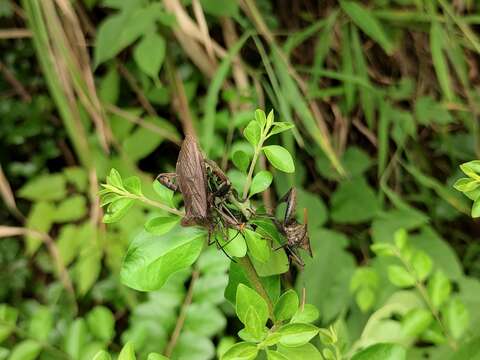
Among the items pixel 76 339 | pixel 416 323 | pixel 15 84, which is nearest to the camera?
pixel 416 323

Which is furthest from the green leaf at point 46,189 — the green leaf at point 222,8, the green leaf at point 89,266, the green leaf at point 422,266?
the green leaf at point 422,266

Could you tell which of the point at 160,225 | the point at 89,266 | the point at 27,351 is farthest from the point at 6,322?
the point at 160,225

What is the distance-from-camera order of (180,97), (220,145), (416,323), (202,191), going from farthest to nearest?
(180,97)
(220,145)
(416,323)
(202,191)

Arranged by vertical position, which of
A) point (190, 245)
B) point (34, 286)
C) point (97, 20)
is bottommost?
point (34, 286)

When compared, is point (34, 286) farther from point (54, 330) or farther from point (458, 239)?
point (458, 239)

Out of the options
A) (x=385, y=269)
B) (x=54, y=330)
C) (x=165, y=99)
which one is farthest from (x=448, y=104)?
(x=54, y=330)

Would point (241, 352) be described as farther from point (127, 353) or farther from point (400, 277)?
point (400, 277)

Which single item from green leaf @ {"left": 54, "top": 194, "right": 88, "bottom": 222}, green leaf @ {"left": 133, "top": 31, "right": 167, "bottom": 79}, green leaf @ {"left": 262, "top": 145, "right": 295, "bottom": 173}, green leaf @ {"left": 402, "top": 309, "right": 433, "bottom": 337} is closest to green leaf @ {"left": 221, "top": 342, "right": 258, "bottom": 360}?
green leaf @ {"left": 262, "top": 145, "right": 295, "bottom": 173}

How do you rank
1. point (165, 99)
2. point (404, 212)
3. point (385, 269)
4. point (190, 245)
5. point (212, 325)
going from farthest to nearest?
1. point (165, 99)
2. point (404, 212)
3. point (385, 269)
4. point (212, 325)
5. point (190, 245)
